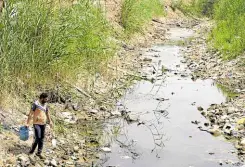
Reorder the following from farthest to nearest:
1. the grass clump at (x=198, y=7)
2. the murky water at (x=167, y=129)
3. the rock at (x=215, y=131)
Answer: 1. the grass clump at (x=198, y=7)
2. the rock at (x=215, y=131)
3. the murky water at (x=167, y=129)

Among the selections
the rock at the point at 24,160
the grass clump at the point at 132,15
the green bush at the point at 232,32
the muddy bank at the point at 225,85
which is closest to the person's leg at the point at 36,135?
the rock at the point at 24,160

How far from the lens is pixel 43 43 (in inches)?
292

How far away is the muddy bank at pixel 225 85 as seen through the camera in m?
7.66

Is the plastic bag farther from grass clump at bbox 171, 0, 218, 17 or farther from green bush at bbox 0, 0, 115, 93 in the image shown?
grass clump at bbox 171, 0, 218, 17

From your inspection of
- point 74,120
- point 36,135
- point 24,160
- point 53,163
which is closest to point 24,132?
point 36,135

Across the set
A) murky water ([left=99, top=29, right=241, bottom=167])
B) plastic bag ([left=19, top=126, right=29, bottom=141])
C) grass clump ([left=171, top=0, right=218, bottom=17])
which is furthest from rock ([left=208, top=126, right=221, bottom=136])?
grass clump ([left=171, top=0, right=218, bottom=17])

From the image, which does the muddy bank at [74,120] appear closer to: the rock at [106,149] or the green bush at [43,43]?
the rock at [106,149]

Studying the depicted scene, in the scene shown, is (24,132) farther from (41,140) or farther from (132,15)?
(132,15)

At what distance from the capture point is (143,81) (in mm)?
11305

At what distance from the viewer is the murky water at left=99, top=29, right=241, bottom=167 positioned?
6570 millimetres

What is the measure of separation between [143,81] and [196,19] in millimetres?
20227

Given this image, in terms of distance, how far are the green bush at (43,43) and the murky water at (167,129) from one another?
1395mm

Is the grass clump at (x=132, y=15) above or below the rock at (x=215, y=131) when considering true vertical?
above

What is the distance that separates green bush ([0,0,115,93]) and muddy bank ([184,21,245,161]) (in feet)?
9.39
